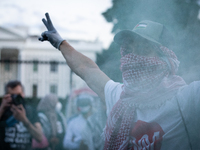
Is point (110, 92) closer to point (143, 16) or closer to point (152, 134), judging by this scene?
point (152, 134)

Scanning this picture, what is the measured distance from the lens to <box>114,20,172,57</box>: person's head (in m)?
1.37

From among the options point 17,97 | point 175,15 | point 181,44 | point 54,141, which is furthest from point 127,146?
point 54,141

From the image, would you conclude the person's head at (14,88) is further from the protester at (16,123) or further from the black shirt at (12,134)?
the black shirt at (12,134)

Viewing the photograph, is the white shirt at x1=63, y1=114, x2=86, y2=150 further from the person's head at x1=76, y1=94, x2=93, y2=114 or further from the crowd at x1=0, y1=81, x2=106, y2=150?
the person's head at x1=76, y1=94, x2=93, y2=114

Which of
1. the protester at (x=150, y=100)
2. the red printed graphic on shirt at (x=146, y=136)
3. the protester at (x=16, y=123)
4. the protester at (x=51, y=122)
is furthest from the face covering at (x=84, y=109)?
the red printed graphic on shirt at (x=146, y=136)

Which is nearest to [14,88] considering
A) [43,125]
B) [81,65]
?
[43,125]

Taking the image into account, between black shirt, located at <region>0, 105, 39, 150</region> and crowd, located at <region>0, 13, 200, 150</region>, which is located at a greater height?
crowd, located at <region>0, 13, 200, 150</region>

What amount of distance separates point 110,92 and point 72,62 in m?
0.41

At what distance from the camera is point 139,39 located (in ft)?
4.64

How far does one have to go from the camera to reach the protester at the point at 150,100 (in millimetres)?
1194

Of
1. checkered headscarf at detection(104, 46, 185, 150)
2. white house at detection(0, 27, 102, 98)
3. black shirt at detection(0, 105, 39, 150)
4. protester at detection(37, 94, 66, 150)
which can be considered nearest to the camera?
checkered headscarf at detection(104, 46, 185, 150)

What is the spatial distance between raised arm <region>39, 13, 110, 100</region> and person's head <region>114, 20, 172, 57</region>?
28 cm

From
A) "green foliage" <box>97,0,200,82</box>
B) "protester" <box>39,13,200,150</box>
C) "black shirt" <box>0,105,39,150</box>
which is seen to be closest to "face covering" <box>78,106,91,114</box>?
"black shirt" <box>0,105,39,150</box>

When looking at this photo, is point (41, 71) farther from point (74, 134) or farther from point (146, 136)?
point (146, 136)
